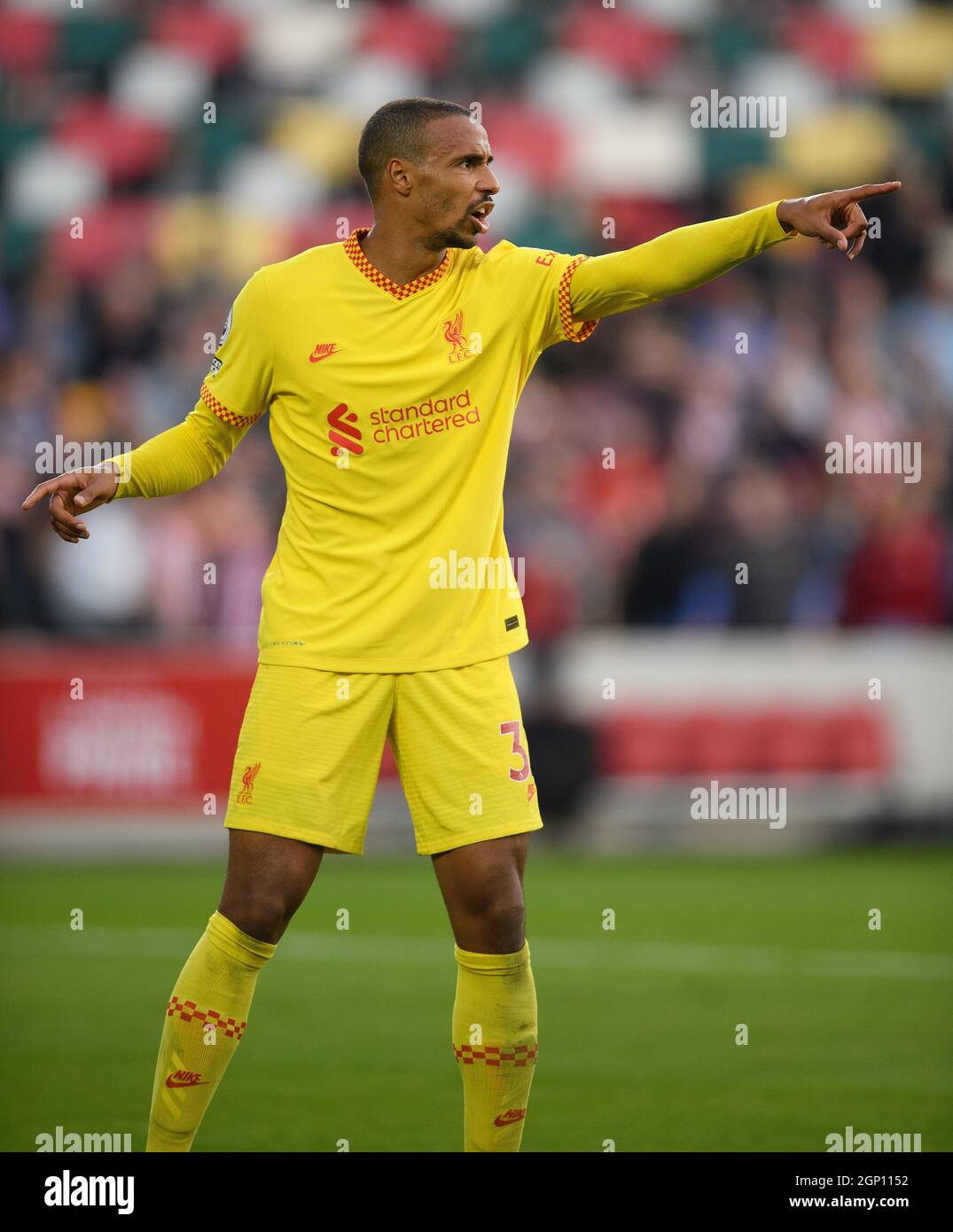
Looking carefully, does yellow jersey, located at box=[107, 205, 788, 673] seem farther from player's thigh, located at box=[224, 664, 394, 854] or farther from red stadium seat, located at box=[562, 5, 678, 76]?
red stadium seat, located at box=[562, 5, 678, 76]

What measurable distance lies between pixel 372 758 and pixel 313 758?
16cm

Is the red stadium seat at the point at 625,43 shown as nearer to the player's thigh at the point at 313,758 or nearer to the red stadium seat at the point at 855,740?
the red stadium seat at the point at 855,740

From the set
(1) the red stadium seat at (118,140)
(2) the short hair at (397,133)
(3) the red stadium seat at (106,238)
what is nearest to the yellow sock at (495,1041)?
(2) the short hair at (397,133)

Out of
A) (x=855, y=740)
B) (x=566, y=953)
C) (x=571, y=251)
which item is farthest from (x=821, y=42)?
(x=566, y=953)

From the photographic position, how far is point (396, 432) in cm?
489

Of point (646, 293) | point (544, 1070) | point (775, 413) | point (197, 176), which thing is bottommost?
point (544, 1070)

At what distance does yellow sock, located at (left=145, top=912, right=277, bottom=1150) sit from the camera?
4805 millimetres

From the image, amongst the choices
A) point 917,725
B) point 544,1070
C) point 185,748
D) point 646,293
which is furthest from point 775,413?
point 646,293

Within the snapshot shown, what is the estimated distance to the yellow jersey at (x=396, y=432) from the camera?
4895 mm

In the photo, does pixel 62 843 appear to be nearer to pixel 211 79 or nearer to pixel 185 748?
pixel 185 748

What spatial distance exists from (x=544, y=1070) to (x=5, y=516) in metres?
7.69

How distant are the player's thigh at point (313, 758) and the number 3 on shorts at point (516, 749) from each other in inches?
11.3

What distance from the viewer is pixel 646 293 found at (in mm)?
4828

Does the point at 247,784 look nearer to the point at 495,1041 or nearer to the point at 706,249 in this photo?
the point at 495,1041
